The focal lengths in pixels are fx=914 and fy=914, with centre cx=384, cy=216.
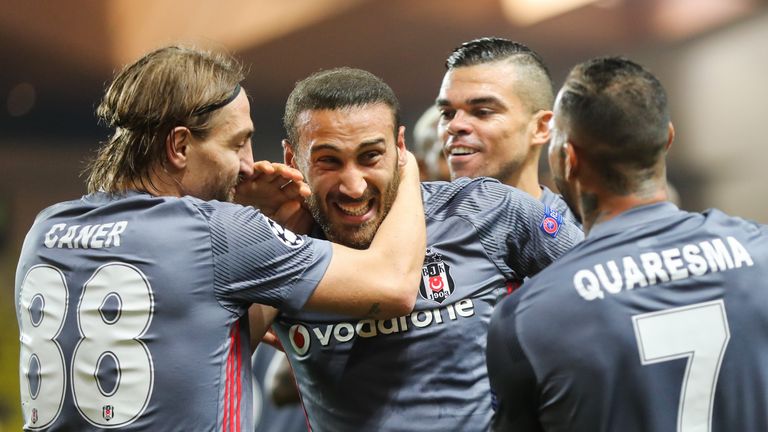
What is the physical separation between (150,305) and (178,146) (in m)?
0.42

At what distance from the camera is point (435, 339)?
8.06 ft

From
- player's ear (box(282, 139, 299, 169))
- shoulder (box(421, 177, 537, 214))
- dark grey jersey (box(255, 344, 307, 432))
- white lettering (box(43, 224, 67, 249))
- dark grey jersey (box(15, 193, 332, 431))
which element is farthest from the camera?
dark grey jersey (box(255, 344, 307, 432))

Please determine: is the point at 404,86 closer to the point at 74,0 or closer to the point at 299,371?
the point at 74,0

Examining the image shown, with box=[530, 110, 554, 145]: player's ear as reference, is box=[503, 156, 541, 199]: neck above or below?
below

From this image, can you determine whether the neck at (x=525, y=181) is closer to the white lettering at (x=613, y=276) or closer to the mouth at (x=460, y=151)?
the mouth at (x=460, y=151)

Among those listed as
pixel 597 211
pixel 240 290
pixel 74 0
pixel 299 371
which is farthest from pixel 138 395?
pixel 74 0

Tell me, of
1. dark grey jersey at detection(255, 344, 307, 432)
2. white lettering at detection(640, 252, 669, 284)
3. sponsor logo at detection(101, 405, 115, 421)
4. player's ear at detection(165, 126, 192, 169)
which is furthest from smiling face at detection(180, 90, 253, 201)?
dark grey jersey at detection(255, 344, 307, 432)

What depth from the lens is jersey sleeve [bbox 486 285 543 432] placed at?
77.0 inches

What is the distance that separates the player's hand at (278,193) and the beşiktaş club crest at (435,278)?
38 centimetres

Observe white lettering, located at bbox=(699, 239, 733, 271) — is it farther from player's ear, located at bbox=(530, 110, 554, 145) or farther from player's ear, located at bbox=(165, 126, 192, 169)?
player's ear, located at bbox=(530, 110, 554, 145)

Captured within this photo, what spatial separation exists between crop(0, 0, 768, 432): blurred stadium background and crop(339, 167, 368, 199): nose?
435cm

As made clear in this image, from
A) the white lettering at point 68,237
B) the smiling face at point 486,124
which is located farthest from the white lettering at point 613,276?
the smiling face at point 486,124

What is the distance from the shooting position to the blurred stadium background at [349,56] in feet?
22.3

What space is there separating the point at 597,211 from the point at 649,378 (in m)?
0.38
